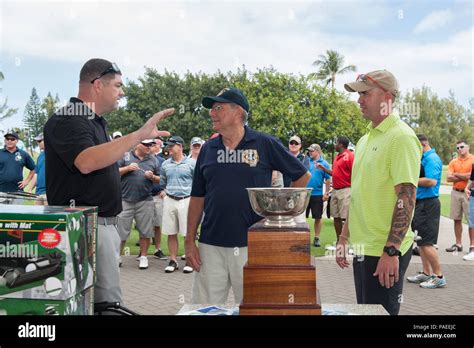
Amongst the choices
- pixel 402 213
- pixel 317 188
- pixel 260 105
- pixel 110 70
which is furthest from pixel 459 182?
pixel 260 105

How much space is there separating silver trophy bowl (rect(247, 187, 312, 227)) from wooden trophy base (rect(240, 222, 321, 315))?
113 millimetres

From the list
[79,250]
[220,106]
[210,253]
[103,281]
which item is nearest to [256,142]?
[220,106]

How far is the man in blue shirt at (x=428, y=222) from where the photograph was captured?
7.09m

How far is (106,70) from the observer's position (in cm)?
301

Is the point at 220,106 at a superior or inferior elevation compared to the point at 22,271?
superior

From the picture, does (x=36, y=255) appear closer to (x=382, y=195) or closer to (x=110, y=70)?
(x=110, y=70)

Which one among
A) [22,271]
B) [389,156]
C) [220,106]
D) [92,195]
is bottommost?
[22,271]

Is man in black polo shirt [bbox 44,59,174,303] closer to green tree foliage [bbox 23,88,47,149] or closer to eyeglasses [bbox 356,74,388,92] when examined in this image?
eyeglasses [bbox 356,74,388,92]

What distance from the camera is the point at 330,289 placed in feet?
23.0

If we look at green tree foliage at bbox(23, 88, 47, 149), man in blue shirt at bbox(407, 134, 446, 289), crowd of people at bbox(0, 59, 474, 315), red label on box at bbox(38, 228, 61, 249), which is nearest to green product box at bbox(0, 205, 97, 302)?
red label on box at bbox(38, 228, 61, 249)

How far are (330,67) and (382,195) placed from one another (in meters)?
68.4
